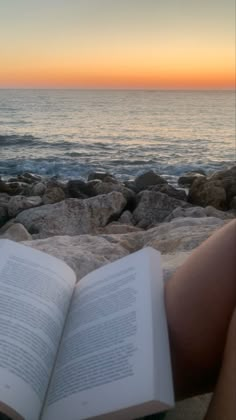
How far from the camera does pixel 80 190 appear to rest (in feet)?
24.7

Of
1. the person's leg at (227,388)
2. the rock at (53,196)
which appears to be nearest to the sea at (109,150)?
the rock at (53,196)

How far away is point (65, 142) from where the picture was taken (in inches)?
707

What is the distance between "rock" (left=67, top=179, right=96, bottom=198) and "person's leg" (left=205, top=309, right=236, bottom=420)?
6.36 metres

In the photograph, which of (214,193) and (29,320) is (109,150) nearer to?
(214,193)

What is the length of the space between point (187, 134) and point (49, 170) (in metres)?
11.6

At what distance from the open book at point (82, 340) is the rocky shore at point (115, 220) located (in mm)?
300

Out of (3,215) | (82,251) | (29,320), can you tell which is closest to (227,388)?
(29,320)

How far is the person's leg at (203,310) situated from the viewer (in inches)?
40.5

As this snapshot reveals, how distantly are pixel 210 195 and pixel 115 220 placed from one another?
6.07 ft

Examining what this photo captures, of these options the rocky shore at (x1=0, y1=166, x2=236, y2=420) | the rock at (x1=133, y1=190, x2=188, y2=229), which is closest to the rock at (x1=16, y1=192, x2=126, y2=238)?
the rocky shore at (x1=0, y1=166, x2=236, y2=420)

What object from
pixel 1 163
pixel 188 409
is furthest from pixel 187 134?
pixel 188 409

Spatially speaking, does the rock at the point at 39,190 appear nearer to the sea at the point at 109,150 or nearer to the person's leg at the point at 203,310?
the sea at the point at 109,150

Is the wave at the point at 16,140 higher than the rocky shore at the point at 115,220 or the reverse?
the reverse

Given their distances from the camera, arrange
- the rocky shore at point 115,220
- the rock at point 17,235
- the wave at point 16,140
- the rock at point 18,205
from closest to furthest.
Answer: the rocky shore at point 115,220
the rock at point 17,235
the rock at point 18,205
the wave at point 16,140
